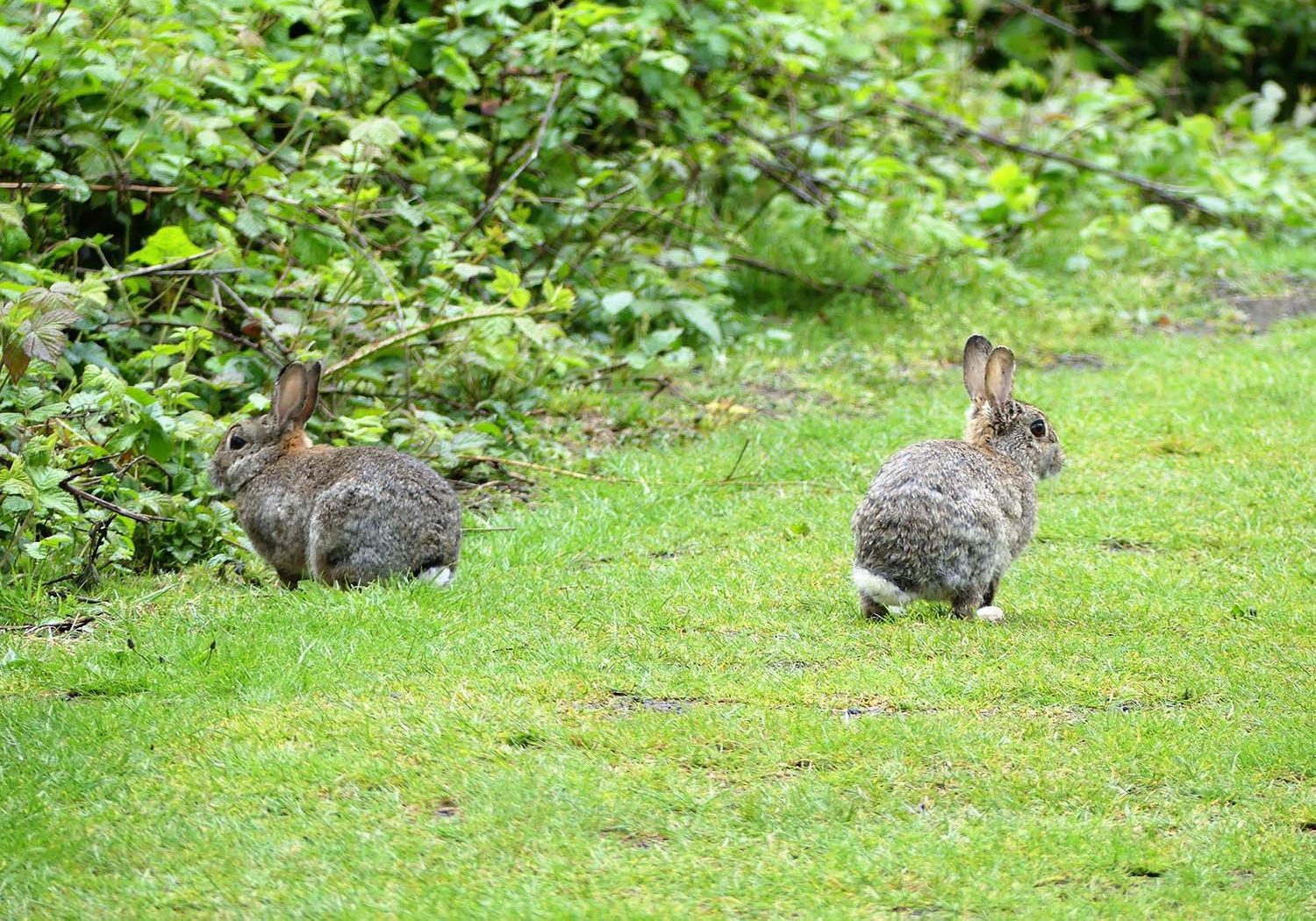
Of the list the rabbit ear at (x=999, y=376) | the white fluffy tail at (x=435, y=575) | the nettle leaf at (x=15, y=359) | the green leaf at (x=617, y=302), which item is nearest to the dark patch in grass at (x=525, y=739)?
the white fluffy tail at (x=435, y=575)

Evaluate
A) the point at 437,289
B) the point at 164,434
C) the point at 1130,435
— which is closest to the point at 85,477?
the point at 164,434

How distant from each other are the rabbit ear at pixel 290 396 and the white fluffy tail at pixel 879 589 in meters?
2.79

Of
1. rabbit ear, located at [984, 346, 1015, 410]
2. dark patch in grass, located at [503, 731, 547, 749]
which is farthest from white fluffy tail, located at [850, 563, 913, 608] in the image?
dark patch in grass, located at [503, 731, 547, 749]

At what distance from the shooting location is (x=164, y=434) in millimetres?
7633

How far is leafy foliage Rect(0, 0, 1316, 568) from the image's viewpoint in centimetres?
816

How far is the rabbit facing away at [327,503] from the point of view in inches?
278

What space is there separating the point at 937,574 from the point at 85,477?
162 inches

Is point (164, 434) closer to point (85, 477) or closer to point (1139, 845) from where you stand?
point (85, 477)

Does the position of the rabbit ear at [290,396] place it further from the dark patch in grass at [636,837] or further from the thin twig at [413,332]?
the dark patch in grass at [636,837]

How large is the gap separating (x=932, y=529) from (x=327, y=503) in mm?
2601

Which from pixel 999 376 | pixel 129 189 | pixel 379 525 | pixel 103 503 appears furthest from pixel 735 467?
pixel 129 189

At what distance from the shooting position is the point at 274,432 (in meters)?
7.74

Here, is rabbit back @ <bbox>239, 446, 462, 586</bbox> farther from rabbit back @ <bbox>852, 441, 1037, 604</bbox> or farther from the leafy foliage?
rabbit back @ <bbox>852, 441, 1037, 604</bbox>

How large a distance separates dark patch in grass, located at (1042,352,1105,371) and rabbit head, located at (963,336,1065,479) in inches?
181
